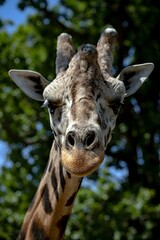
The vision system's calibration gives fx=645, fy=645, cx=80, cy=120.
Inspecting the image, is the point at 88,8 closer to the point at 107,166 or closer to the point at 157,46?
the point at 157,46

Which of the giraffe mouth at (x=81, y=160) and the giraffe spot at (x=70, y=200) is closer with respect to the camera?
the giraffe mouth at (x=81, y=160)

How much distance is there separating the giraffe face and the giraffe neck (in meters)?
0.51

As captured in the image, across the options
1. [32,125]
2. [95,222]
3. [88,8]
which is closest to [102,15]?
[88,8]

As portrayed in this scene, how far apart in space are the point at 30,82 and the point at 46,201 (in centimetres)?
125

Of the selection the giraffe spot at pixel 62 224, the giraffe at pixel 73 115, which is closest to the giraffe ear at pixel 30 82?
the giraffe at pixel 73 115

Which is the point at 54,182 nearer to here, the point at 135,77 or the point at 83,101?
the point at 83,101

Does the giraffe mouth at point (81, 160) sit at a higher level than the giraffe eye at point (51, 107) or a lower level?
lower

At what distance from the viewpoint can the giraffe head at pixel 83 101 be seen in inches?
207

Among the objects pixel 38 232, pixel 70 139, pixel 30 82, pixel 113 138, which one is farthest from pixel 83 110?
pixel 113 138

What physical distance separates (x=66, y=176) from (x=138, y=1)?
324 inches

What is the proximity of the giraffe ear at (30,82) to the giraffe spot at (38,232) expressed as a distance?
1.31 metres

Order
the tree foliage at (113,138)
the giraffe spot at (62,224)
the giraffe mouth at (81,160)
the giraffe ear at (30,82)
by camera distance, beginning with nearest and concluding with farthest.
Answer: the giraffe mouth at (81,160) → the giraffe spot at (62,224) → the giraffe ear at (30,82) → the tree foliage at (113,138)

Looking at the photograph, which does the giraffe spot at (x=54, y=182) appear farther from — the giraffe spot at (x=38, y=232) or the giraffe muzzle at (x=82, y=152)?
the giraffe muzzle at (x=82, y=152)

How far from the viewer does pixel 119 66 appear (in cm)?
1341
